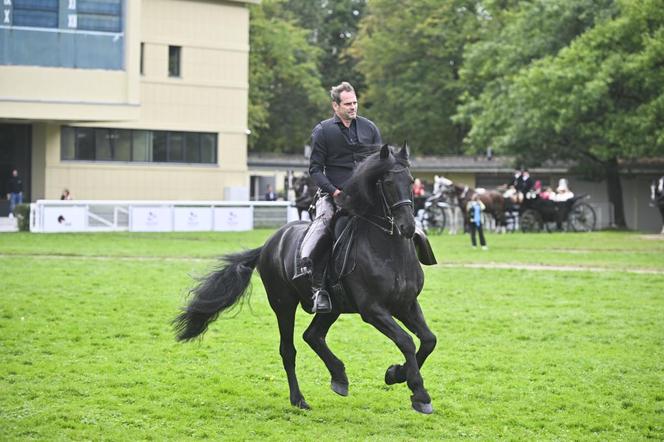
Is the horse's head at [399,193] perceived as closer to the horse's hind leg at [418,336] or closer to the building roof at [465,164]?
the horse's hind leg at [418,336]

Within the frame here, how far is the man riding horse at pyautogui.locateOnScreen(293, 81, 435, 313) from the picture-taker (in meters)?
9.90

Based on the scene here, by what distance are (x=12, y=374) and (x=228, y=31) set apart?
1791 inches

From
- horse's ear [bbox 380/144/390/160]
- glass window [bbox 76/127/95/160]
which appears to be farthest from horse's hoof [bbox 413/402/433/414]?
glass window [bbox 76/127/95/160]

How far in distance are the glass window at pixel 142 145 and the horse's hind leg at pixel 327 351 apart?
143ft

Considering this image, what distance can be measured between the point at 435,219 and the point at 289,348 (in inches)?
1265

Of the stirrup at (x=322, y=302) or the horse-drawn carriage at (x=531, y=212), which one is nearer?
the stirrup at (x=322, y=302)

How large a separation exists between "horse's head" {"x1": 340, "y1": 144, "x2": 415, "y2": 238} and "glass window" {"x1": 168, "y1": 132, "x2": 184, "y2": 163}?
44952 mm

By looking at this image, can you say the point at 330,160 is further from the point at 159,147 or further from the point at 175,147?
the point at 175,147

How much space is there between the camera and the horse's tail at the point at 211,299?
35.3 feet

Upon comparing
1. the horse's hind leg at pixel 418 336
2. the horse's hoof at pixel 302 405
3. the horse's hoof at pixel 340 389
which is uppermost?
the horse's hind leg at pixel 418 336

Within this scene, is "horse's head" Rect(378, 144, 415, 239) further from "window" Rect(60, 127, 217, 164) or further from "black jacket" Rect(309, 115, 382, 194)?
"window" Rect(60, 127, 217, 164)

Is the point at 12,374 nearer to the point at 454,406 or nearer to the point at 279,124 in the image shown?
the point at 454,406

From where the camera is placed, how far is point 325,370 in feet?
38.9

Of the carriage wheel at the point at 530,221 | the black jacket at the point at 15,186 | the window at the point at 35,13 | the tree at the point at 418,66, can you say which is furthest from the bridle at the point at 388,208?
the tree at the point at 418,66
